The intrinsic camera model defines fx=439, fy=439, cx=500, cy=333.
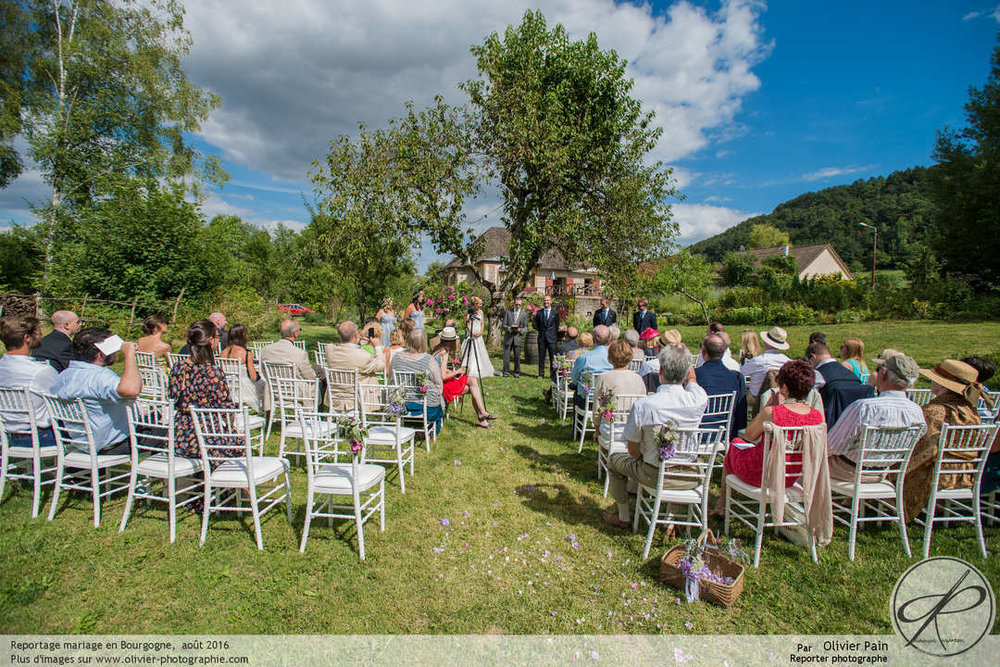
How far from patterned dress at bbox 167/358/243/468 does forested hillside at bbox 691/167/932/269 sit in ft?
197

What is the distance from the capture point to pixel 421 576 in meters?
3.28

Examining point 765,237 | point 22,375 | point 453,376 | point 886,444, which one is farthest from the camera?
point 765,237

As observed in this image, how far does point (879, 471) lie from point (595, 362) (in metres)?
3.03

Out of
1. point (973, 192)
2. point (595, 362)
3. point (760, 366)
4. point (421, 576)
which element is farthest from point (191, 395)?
point (973, 192)

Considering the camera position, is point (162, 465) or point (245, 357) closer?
point (162, 465)

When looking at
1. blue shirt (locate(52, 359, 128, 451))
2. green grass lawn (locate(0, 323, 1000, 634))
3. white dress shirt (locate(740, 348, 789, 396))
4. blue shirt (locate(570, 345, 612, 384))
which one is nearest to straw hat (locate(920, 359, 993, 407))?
green grass lawn (locate(0, 323, 1000, 634))

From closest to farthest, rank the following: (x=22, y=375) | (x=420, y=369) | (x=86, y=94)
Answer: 1. (x=22, y=375)
2. (x=420, y=369)
3. (x=86, y=94)

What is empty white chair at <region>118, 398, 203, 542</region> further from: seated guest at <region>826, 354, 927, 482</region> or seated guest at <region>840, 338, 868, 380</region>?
seated guest at <region>840, 338, 868, 380</region>

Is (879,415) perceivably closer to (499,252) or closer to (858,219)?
(499,252)

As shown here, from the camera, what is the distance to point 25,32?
16.3 metres

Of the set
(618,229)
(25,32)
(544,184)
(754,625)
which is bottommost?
(754,625)

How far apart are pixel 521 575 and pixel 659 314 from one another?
91.5 feet

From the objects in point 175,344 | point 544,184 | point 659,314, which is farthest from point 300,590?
point 659,314

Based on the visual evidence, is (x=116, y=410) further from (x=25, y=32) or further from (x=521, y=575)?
(x=25, y=32)
